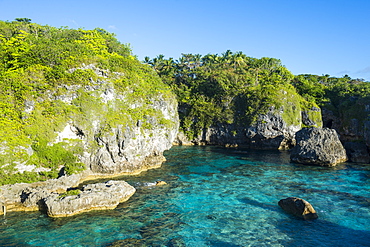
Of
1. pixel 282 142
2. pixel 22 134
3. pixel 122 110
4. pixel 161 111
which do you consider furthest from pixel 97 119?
pixel 282 142

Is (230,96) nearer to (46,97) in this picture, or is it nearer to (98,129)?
(98,129)

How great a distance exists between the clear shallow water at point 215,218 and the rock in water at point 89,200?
0.73 metres

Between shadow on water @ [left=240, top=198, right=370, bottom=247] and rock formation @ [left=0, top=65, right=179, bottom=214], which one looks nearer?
shadow on water @ [left=240, top=198, right=370, bottom=247]

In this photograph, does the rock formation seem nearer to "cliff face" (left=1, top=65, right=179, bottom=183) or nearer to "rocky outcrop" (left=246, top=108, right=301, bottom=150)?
"cliff face" (left=1, top=65, right=179, bottom=183)

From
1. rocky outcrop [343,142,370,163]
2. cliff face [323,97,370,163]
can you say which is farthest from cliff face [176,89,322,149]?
rocky outcrop [343,142,370,163]

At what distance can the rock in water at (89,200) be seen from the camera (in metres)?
19.4

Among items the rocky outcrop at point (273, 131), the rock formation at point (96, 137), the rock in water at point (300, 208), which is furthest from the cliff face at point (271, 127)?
the rock in water at point (300, 208)

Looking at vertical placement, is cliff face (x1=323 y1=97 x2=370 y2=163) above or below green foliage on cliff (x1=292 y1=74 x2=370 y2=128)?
below

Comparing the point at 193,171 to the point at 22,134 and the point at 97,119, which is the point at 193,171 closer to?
the point at 97,119

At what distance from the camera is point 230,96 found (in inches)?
2517

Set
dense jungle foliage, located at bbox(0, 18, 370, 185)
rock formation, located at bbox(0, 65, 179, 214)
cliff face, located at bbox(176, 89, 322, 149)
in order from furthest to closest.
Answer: cliff face, located at bbox(176, 89, 322, 149), dense jungle foliage, located at bbox(0, 18, 370, 185), rock formation, located at bbox(0, 65, 179, 214)

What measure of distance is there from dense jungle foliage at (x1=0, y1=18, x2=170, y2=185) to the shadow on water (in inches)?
884

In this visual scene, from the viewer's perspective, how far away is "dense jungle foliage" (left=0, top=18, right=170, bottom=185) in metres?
24.3

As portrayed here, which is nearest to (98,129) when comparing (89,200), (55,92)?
(55,92)
